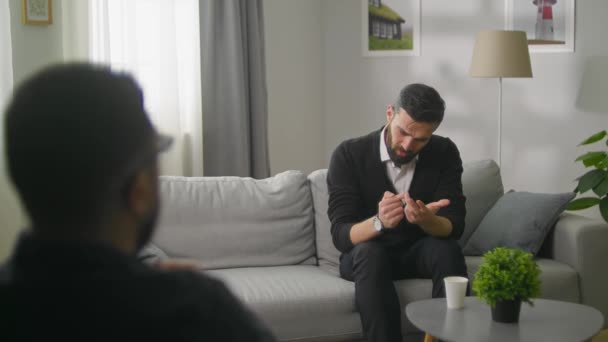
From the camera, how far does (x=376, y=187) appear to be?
2.90m

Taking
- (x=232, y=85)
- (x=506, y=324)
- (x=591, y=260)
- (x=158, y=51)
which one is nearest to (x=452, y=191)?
(x=591, y=260)

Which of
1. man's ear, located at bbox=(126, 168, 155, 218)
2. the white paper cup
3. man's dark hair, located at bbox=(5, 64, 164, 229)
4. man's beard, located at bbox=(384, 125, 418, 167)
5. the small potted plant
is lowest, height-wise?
the white paper cup

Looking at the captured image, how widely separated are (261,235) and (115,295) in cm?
243

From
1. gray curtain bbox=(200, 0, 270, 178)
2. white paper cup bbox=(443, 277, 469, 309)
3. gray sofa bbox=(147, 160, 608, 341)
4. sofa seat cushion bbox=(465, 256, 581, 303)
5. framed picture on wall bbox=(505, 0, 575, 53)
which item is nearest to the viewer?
white paper cup bbox=(443, 277, 469, 309)

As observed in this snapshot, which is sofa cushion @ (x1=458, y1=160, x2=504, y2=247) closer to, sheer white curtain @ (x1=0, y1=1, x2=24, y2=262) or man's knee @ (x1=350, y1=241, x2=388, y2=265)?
man's knee @ (x1=350, y1=241, x2=388, y2=265)

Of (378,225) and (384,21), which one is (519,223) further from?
(384,21)

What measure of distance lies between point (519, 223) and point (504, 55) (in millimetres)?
1318

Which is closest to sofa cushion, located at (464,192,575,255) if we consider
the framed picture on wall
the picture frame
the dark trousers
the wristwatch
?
the dark trousers

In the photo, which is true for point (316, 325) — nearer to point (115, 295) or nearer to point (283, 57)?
point (115, 295)

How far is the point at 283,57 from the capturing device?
15.9 feet

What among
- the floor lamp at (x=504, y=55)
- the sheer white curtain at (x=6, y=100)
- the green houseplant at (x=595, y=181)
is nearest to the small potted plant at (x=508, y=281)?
the green houseplant at (x=595, y=181)

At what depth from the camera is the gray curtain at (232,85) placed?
4305mm

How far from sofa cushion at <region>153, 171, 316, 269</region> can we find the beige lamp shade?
147 cm

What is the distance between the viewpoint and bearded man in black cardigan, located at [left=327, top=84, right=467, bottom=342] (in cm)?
263
